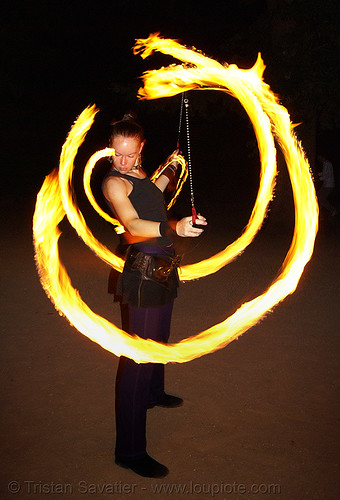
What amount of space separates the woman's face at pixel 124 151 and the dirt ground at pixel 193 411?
5.91ft

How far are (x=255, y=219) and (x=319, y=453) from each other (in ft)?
8.05

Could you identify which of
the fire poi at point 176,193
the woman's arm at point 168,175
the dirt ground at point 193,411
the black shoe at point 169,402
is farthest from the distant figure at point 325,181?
the black shoe at point 169,402

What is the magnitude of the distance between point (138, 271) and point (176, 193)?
186cm

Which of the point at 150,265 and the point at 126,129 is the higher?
the point at 126,129

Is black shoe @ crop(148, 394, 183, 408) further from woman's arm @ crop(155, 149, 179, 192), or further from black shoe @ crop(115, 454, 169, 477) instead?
woman's arm @ crop(155, 149, 179, 192)

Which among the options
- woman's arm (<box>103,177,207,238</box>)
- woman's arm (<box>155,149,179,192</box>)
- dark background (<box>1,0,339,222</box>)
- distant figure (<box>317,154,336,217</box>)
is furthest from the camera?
distant figure (<box>317,154,336,217</box>)

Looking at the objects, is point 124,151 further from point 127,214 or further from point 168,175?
point 168,175

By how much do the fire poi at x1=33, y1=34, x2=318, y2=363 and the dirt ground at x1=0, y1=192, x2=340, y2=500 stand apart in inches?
17.8

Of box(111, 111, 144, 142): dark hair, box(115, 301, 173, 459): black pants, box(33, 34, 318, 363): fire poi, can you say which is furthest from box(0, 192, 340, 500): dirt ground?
box(111, 111, 144, 142): dark hair

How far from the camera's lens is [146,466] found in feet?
11.0

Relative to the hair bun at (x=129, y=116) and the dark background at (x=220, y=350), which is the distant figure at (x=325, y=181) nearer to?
the dark background at (x=220, y=350)

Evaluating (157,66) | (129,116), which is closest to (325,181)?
(157,66)

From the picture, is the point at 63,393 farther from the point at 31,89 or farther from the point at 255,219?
the point at 31,89

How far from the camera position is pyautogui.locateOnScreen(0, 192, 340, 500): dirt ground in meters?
3.26
